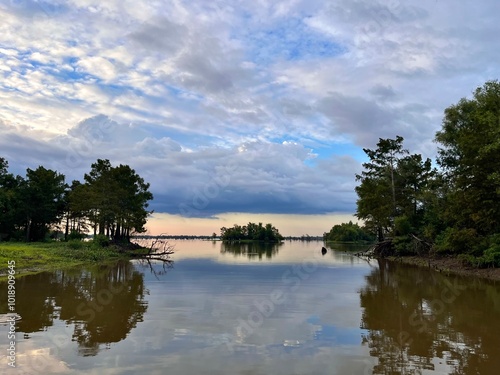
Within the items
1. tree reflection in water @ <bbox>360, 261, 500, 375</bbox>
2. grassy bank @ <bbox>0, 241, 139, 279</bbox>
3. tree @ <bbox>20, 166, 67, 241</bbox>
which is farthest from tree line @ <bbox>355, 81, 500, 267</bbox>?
tree @ <bbox>20, 166, 67, 241</bbox>

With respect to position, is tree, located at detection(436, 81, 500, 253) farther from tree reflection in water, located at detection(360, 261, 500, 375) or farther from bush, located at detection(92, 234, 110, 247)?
bush, located at detection(92, 234, 110, 247)

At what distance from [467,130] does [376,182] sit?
2607cm

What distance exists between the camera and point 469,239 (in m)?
28.8

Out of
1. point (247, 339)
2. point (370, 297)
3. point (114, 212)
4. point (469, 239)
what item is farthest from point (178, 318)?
point (114, 212)

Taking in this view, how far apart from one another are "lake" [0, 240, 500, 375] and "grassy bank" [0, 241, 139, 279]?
749cm

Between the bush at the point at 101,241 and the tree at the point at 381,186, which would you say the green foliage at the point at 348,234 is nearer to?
the tree at the point at 381,186

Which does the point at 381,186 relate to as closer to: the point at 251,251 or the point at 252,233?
the point at 251,251

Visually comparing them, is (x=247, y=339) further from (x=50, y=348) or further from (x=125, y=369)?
(x=50, y=348)

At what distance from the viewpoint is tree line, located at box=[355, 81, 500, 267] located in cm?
2661

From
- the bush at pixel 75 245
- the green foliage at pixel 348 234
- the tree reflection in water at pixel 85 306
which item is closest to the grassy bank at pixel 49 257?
the bush at pixel 75 245

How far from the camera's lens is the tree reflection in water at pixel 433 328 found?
8852 mm

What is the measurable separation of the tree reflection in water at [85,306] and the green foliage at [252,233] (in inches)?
6020

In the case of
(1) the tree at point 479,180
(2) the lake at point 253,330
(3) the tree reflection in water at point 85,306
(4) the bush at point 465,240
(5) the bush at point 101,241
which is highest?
(1) the tree at point 479,180

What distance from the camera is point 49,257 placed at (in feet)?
112
